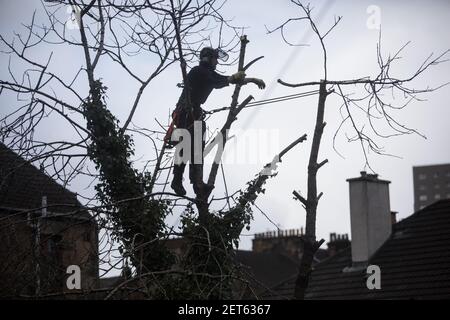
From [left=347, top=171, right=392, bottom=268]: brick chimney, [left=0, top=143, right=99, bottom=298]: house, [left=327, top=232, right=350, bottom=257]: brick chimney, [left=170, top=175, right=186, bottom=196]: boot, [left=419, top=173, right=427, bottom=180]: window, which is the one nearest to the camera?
[left=0, top=143, right=99, bottom=298]: house

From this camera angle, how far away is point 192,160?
8375 millimetres

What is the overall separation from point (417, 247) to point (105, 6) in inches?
335

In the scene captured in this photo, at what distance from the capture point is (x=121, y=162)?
27.5ft

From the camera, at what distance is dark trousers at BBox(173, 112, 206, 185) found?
8.15 m

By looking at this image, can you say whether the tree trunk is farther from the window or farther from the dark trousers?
the window

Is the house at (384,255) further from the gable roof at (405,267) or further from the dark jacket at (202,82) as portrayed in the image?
the dark jacket at (202,82)

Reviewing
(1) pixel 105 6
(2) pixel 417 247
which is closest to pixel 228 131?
(1) pixel 105 6

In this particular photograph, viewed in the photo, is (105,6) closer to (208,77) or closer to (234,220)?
(208,77)

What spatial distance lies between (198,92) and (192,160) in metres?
0.71

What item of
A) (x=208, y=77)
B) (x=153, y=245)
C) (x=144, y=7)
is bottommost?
(x=153, y=245)

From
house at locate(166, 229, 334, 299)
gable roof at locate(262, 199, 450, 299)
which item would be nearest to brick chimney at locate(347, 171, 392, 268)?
gable roof at locate(262, 199, 450, 299)

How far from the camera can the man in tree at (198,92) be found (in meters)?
8.32

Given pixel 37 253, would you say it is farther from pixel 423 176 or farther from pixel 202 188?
pixel 423 176
